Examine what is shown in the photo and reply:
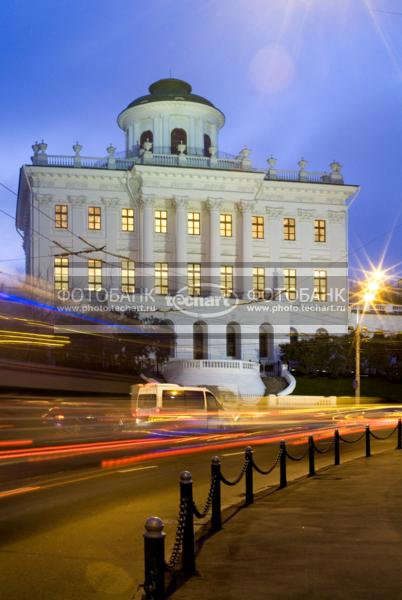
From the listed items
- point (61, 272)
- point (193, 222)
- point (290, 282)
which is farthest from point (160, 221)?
point (290, 282)

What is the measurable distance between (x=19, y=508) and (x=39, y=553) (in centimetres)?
331

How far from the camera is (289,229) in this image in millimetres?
69625

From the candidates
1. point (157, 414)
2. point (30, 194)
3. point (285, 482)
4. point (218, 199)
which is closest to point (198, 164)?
point (218, 199)

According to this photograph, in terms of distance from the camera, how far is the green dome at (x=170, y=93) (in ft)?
232

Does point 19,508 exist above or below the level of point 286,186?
below

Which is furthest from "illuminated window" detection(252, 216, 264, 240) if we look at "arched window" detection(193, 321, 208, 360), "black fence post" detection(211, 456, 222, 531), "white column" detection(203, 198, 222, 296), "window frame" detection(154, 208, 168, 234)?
"black fence post" detection(211, 456, 222, 531)

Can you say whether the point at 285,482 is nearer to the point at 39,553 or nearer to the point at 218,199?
the point at 39,553

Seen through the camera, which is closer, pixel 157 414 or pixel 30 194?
pixel 157 414

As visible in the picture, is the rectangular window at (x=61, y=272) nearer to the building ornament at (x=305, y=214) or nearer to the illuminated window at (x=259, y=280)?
the illuminated window at (x=259, y=280)

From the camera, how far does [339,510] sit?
38.1 feet

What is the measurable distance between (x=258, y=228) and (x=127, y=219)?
11386 mm

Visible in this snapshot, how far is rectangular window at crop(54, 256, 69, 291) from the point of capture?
62.1 meters

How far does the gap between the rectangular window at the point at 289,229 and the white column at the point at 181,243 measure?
9567 mm

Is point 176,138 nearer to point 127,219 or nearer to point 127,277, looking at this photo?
point 127,219
